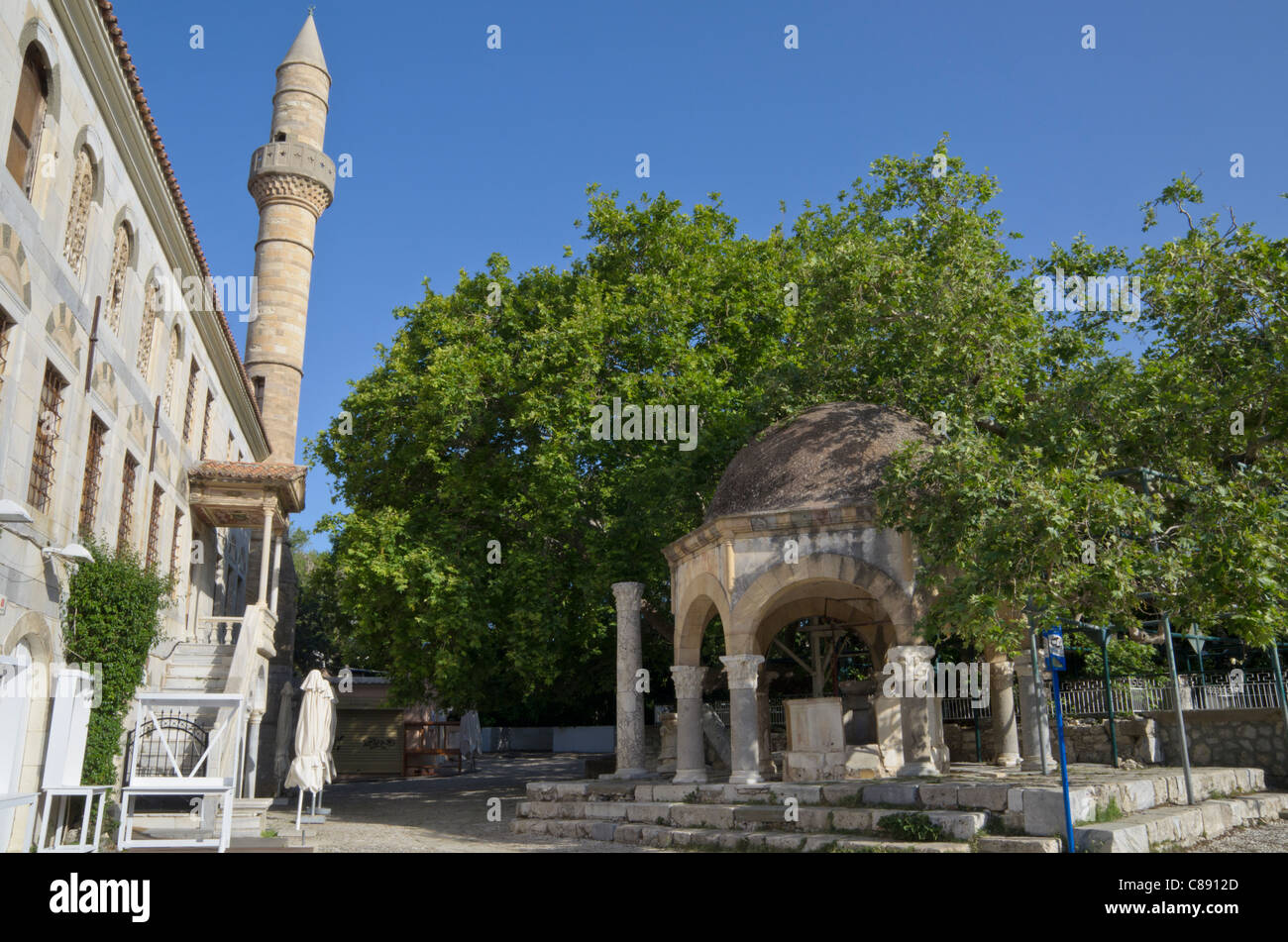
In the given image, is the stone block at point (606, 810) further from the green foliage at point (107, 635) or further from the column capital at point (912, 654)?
the green foliage at point (107, 635)

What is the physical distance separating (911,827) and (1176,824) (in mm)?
2612

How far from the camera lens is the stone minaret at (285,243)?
93.6 feet

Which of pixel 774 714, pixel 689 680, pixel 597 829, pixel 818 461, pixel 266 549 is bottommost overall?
pixel 597 829

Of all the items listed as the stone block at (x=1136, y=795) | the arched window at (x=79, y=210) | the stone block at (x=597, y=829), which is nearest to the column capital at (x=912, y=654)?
the stone block at (x=1136, y=795)

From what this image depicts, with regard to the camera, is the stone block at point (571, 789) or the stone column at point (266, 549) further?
the stone column at point (266, 549)

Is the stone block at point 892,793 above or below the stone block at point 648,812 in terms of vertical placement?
above

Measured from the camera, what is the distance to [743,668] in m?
12.9

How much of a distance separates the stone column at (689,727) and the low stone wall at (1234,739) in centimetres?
764

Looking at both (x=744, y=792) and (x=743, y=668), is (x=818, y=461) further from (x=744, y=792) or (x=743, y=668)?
(x=744, y=792)

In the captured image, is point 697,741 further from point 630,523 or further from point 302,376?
point 302,376

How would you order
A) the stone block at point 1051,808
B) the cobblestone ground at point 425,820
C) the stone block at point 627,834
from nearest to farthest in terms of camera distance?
the stone block at point 1051,808 < the stone block at point 627,834 < the cobblestone ground at point 425,820

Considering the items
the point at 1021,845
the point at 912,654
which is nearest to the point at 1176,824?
the point at 1021,845

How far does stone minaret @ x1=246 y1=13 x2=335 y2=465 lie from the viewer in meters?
28.5

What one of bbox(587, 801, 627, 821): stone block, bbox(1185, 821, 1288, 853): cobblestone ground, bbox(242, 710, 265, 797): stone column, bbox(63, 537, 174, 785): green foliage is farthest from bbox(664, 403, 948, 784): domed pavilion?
bbox(242, 710, 265, 797): stone column
